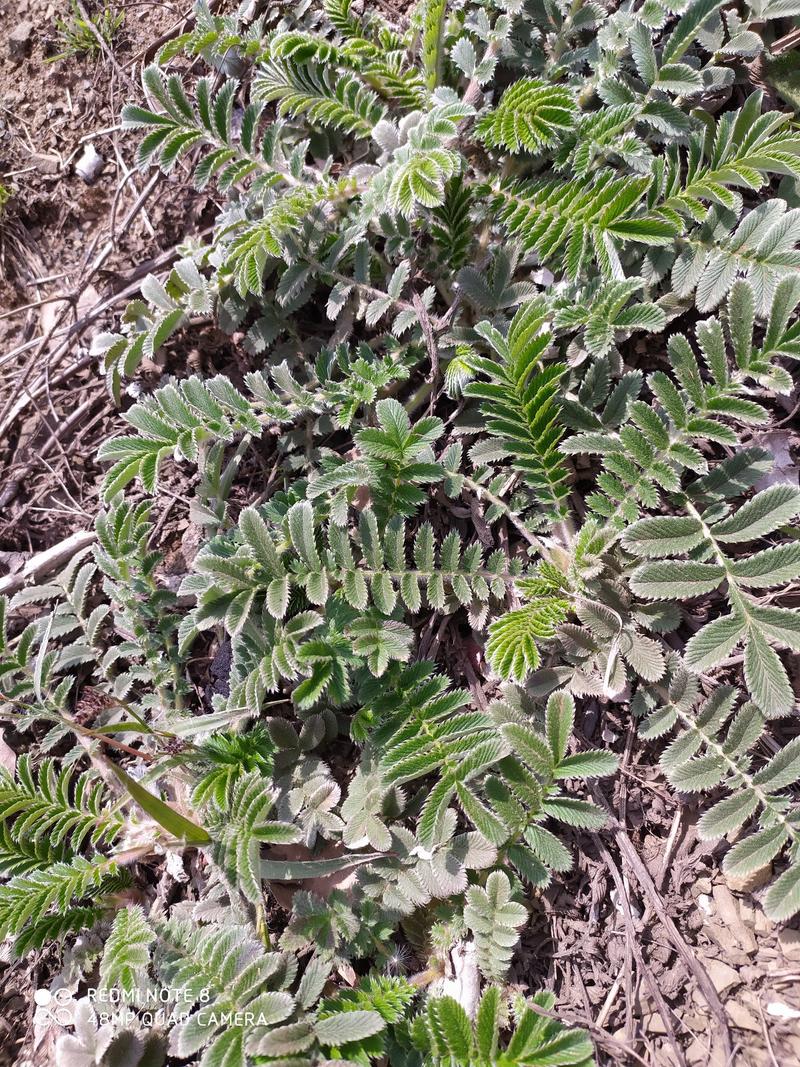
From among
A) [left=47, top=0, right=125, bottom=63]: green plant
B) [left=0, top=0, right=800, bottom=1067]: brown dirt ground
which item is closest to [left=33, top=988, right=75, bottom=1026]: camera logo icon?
[left=0, top=0, right=800, bottom=1067]: brown dirt ground

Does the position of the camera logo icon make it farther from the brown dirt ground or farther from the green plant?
the green plant

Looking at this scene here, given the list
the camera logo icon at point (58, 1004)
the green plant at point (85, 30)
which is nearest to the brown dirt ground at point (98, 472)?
the green plant at point (85, 30)

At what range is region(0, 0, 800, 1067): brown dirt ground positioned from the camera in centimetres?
204

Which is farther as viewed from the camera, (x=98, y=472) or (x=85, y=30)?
(x=85, y=30)

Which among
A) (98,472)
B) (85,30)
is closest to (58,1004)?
(98,472)

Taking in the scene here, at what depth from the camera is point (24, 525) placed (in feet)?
9.75

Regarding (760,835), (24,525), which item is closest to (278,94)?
(24,525)

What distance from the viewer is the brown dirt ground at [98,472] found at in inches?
80.1

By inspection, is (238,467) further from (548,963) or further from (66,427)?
(548,963)

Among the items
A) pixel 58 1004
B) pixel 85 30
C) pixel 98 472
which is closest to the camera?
pixel 58 1004

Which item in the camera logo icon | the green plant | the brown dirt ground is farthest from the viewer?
the green plant

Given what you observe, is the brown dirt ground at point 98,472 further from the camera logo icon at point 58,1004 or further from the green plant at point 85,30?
the camera logo icon at point 58,1004

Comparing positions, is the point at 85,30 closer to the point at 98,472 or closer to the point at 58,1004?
the point at 98,472

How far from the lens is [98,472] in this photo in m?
2.99
